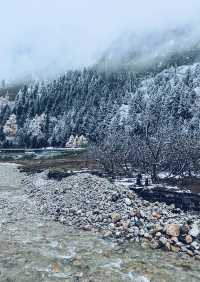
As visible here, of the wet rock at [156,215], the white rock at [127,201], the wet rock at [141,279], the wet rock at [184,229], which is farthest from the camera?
the white rock at [127,201]

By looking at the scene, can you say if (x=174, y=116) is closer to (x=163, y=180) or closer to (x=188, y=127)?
(x=188, y=127)

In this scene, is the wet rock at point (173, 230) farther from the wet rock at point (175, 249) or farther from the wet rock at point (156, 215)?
the wet rock at point (156, 215)

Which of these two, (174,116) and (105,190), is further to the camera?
(174,116)

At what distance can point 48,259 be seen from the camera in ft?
93.7

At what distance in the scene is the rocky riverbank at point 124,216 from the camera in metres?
33.2

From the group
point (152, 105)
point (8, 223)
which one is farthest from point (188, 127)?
point (8, 223)

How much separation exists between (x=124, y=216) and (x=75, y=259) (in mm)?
10737

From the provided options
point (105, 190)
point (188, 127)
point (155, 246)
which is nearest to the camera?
point (155, 246)

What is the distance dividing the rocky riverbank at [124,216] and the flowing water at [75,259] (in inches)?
71.1

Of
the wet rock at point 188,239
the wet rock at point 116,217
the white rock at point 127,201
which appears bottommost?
the wet rock at point 188,239

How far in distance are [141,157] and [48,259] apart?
140 feet

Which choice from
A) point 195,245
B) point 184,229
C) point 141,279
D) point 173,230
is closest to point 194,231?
point 184,229

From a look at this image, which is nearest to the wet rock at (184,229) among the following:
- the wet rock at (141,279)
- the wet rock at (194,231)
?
the wet rock at (194,231)

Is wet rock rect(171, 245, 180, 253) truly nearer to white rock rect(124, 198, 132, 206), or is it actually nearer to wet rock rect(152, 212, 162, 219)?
wet rock rect(152, 212, 162, 219)
